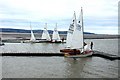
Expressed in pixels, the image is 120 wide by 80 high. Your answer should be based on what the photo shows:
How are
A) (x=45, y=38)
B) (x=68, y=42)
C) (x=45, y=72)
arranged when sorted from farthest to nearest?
(x=45, y=38), (x=68, y=42), (x=45, y=72)

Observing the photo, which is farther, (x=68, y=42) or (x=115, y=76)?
(x=68, y=42)

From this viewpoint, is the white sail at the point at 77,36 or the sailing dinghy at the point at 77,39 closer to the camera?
the sailing dinghy at the point at 77,39

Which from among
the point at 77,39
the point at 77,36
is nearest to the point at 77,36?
the point at 77,36

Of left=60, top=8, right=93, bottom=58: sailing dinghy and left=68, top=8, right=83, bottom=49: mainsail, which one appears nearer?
left=60, top=8, right=93, bottom=58: sailing dinghy

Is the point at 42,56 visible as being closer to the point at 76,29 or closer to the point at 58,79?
the point at 76,29

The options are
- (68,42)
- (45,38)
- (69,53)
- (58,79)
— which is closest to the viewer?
(58,79)

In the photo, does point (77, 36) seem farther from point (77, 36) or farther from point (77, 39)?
point (77, 39)

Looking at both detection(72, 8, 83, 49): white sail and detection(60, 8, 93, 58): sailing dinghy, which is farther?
detection(72, 8, 83, 49): white sail

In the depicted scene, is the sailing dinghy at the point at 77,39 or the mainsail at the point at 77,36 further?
the mainsail at the point at 77,36

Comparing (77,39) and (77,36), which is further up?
(77,36)

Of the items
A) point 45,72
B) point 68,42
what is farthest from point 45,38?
point 45,72

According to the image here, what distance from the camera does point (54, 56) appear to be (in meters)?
40.5

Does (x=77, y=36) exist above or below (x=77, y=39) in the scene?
above

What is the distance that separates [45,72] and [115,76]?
6.68 metres
